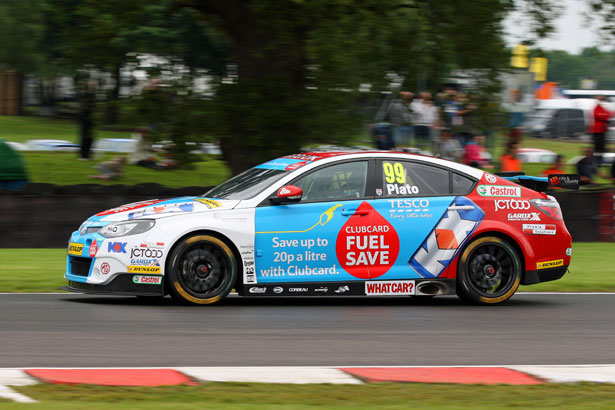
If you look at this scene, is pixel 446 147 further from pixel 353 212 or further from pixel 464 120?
pixel 353 212

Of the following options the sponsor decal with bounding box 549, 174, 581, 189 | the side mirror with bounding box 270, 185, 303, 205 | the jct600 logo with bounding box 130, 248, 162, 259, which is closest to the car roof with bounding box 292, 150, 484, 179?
the side mirror with bounding box 270, 185, 303, 205

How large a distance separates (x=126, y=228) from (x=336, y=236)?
77.1 inches

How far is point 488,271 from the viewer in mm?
9883

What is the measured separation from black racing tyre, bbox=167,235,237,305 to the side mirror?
0.66m

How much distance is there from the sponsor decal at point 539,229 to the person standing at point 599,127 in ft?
30.1

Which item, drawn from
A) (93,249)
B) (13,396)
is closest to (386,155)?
(93,249)

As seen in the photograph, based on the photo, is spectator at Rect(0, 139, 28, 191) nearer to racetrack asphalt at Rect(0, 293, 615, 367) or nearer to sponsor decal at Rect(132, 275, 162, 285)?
racetrack asphalt at Rect(0, 293, 615, 367)

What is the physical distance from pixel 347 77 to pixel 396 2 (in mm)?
1469

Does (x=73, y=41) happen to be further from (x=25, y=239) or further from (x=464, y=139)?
(x=464, y=139)

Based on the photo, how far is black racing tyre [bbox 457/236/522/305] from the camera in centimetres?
977

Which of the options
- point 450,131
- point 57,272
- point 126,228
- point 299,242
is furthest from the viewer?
point 450,131

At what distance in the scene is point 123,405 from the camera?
530cm

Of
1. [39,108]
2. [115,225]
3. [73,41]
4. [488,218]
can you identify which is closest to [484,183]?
[488,218]

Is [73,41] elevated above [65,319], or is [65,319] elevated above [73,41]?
[73,41]
